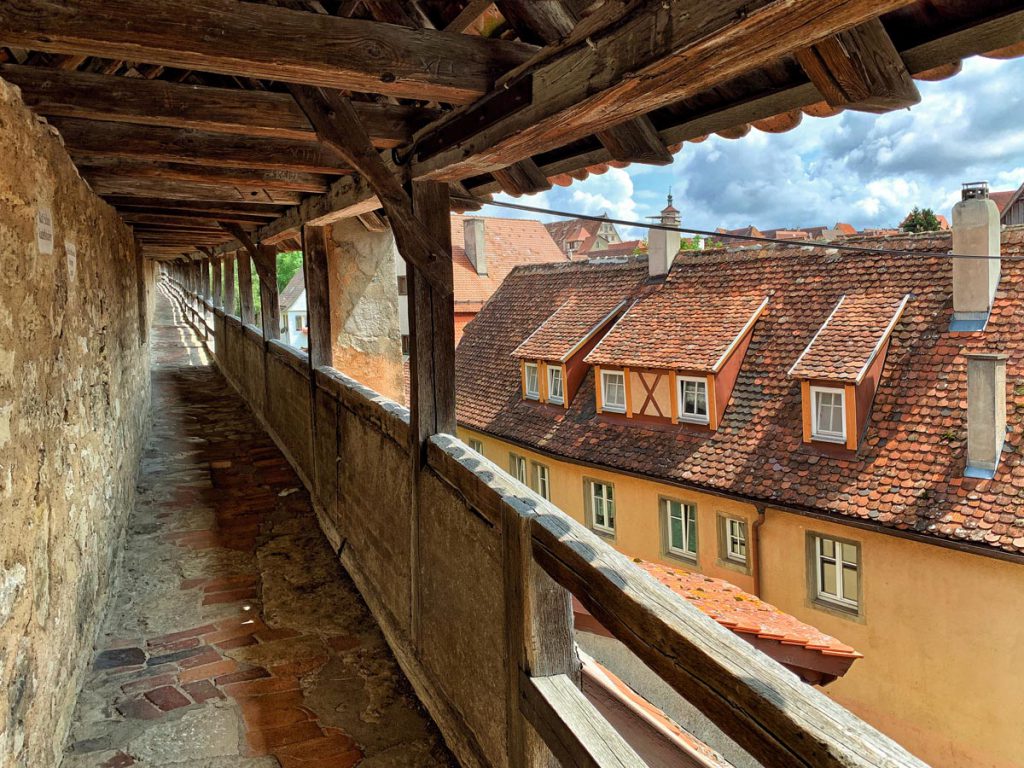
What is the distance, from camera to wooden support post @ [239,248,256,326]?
9625mm

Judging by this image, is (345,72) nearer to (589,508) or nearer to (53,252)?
(53,252)

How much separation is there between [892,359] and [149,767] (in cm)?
1058

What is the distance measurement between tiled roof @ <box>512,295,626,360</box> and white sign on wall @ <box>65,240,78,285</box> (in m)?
11.6

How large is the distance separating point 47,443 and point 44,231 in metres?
0.76

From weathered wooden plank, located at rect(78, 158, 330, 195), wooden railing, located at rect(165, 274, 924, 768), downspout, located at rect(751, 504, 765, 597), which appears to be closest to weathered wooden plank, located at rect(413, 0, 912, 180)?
wooden railing, located at rect(165, 274, 924, 768)

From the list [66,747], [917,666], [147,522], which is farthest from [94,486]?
[917,666]

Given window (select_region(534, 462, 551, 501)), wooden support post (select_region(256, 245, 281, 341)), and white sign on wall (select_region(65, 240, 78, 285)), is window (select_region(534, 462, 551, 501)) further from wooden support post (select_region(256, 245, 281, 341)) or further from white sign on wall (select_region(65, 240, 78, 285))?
white sign on wall (select_region(65, 240, 78, 285))

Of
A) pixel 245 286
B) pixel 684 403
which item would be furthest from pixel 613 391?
pixel 245 286

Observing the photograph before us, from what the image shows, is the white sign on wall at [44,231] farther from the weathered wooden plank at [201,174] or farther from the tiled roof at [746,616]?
the tiled roof at [746,616]

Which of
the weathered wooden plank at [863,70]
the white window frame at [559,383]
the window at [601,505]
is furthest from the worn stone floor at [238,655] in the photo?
the white window frame at [559,383]

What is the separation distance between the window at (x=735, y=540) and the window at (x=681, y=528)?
578 millimetres

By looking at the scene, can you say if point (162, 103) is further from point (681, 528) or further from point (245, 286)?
point (681, 528)

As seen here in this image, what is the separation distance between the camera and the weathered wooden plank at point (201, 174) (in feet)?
13.6

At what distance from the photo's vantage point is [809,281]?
12.6 m
